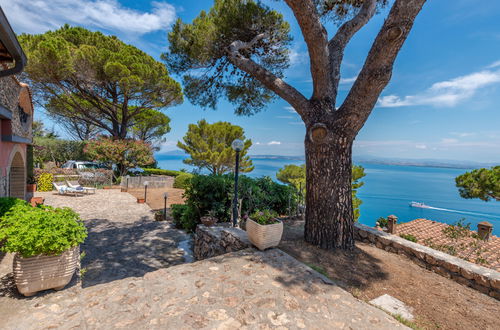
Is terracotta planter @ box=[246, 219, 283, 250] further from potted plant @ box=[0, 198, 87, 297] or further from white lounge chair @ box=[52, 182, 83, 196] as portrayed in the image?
white lounge chair @ box=[52, 182, 83, 196]

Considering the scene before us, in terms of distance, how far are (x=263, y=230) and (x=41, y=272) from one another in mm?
2718

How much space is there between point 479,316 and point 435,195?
181ft

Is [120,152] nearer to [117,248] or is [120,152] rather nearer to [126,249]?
[117,248]

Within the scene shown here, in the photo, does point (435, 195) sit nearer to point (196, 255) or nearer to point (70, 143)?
point (196, 255)

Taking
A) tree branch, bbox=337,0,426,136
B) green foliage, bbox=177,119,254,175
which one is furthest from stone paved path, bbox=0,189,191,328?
green foliage, bbox=177,119,254,175

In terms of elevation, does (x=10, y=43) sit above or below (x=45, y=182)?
above

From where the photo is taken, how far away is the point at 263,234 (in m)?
3.57

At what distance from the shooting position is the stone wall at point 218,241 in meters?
4.14

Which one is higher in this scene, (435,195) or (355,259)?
(355,259)

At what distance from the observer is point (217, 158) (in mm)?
19078

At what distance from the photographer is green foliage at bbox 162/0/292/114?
642 cm

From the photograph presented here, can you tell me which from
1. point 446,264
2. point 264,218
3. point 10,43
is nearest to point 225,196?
point 264,218

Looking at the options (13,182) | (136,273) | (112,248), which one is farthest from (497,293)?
(13,182)

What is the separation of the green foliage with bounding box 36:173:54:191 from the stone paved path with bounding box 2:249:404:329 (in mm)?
13627
